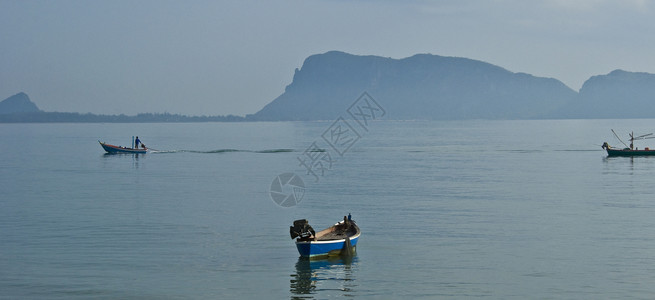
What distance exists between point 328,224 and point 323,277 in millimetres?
16007

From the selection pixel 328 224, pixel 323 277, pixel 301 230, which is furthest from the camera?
pixel 328 224

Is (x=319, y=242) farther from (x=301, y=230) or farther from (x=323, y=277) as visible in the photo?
(x=323, y=277)

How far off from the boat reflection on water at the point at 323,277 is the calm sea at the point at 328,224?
12cm

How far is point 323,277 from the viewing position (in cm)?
3719

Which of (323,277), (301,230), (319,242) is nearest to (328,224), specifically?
(319,242)

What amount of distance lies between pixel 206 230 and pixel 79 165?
227 ft

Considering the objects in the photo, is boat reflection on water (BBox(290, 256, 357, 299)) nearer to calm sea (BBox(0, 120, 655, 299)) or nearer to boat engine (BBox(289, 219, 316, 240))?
calm sea (BBox(0, 120, 655, 299))

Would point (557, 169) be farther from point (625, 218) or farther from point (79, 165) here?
point (79, 165)

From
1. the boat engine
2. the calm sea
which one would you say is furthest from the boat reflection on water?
the boat engine

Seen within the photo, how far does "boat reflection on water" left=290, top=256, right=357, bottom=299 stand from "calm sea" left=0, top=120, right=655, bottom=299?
4.5 inches

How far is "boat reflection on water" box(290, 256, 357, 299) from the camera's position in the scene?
3434 centimetres

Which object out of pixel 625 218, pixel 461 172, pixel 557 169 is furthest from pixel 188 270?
pixel 557 169

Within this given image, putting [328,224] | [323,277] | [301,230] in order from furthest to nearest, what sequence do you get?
[328,224] → [301,230] → [323,277]

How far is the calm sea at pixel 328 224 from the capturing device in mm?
35219
